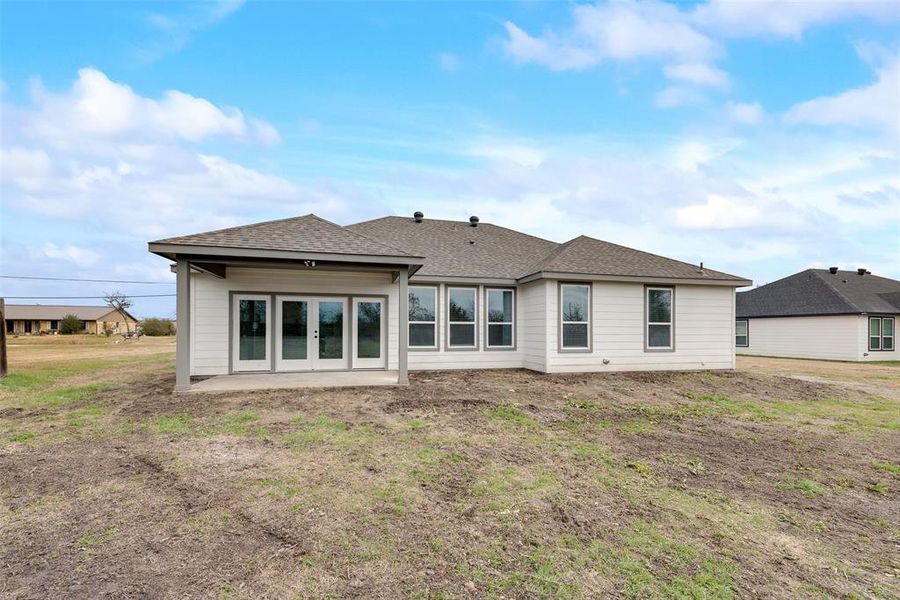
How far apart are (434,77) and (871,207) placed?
34349 millimetres

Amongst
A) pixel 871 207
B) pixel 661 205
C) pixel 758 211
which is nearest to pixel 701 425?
pixel 661 205

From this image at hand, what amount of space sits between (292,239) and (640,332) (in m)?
9.77

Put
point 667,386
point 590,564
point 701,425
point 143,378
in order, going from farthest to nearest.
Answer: point 143,378 < point 667,386 < point 701,425 < point 590,564

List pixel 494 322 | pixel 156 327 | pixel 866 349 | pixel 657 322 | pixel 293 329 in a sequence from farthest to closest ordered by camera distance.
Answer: pixel 156 327 → pixel 866 349 → pixel 494 322 → pixel 657 322 → pixel 293 329

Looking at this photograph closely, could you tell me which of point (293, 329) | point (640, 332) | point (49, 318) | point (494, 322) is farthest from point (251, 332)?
point (49, 318)

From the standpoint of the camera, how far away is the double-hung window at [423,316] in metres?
12.5

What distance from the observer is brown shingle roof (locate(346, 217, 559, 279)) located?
43.4 ft

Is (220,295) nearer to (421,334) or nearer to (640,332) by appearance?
(421,334)

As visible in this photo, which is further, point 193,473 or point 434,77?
point 434,77

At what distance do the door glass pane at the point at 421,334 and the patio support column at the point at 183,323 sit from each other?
5516 mm

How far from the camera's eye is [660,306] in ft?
43.0

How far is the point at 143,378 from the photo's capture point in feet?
37.7

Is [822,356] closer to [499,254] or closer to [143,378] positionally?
[499,254]

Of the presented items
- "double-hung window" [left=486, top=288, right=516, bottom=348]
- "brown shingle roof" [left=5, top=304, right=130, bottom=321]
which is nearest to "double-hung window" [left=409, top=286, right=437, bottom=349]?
"double-hung window" [left=486, top=288, right=516, bottom=348]
